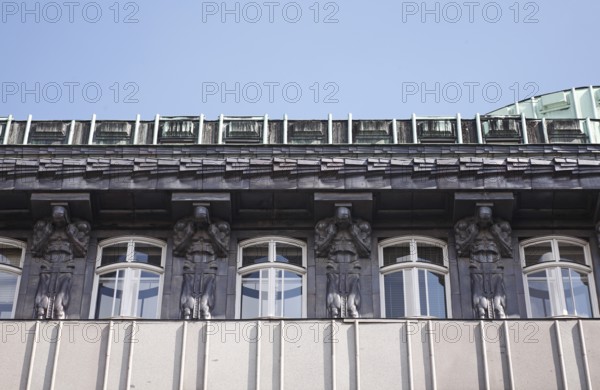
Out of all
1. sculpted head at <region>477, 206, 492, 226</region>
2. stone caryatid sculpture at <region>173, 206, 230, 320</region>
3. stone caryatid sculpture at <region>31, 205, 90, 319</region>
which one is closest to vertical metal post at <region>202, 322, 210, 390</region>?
stone caryatid sculpture at <region>173, 206, 230, 320</region>

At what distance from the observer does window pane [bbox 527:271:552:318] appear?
29.2m

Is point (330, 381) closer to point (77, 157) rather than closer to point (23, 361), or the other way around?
point (23, 361)

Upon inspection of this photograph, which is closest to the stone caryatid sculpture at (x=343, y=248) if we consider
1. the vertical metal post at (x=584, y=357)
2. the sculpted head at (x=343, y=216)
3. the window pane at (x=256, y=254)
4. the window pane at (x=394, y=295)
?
the sculpted head at (x=343, y=216)

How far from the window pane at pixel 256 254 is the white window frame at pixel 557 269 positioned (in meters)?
5.96

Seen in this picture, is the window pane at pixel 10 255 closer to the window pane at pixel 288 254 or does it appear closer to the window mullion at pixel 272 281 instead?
the window mullion at pixel 272 281

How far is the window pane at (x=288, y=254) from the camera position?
1184 inches

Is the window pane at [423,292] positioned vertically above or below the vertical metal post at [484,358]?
above

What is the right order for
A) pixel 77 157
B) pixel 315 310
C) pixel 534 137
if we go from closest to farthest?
pixel 315 310, pixel 77 157, pixel 534 137

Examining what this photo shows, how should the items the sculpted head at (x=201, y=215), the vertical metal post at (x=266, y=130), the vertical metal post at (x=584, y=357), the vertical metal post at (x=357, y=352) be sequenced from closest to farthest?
the vertical metal post at (x=584, y=357) → the vertical metal post at (x=357, y=352) → the sculpted head at (x=201, y=215) → the vertical metal post at (x=266, y=130)

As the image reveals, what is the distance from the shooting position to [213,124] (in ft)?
109

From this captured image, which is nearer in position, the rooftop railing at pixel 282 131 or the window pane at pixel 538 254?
the window pane at pixel 538 254

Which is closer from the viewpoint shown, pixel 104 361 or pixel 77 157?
pixel 104 361

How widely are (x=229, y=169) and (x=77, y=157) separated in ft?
12.8

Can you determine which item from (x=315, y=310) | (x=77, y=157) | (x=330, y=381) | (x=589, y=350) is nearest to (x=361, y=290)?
(x=315, y=310)
